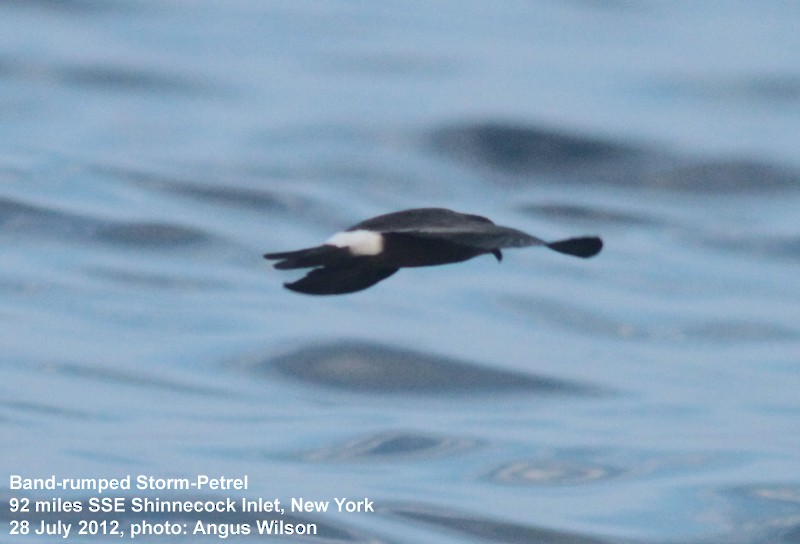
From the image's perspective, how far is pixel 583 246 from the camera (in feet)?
9.15

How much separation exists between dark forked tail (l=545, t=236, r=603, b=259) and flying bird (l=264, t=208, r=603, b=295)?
0.08m

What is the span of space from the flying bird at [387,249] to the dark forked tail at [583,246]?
77 mm

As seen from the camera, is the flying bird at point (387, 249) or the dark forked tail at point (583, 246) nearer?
the dark forked tail at point (583, 246)

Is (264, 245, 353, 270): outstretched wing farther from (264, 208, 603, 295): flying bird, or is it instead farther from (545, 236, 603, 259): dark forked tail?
(545, 236, 603, 259): dark forked tail

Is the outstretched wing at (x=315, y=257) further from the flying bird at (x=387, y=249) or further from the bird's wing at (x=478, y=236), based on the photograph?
the bird's wing at (x=478, y=236)

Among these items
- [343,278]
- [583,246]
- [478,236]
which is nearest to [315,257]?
[343,278]

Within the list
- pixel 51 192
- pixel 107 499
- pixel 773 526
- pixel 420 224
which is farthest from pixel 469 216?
pixel 51 192

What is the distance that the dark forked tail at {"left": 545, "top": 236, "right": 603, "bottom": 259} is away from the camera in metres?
2.77

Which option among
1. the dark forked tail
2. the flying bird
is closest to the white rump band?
the flying bird

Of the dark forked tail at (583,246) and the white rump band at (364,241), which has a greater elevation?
the white rump band at (364,241)

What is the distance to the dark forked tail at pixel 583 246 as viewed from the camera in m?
2.77

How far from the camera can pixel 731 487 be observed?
2520cm

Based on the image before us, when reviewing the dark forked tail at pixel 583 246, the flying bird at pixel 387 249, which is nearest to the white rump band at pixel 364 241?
the flying bird at pixel 387 249

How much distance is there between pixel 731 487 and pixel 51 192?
22292 mm
